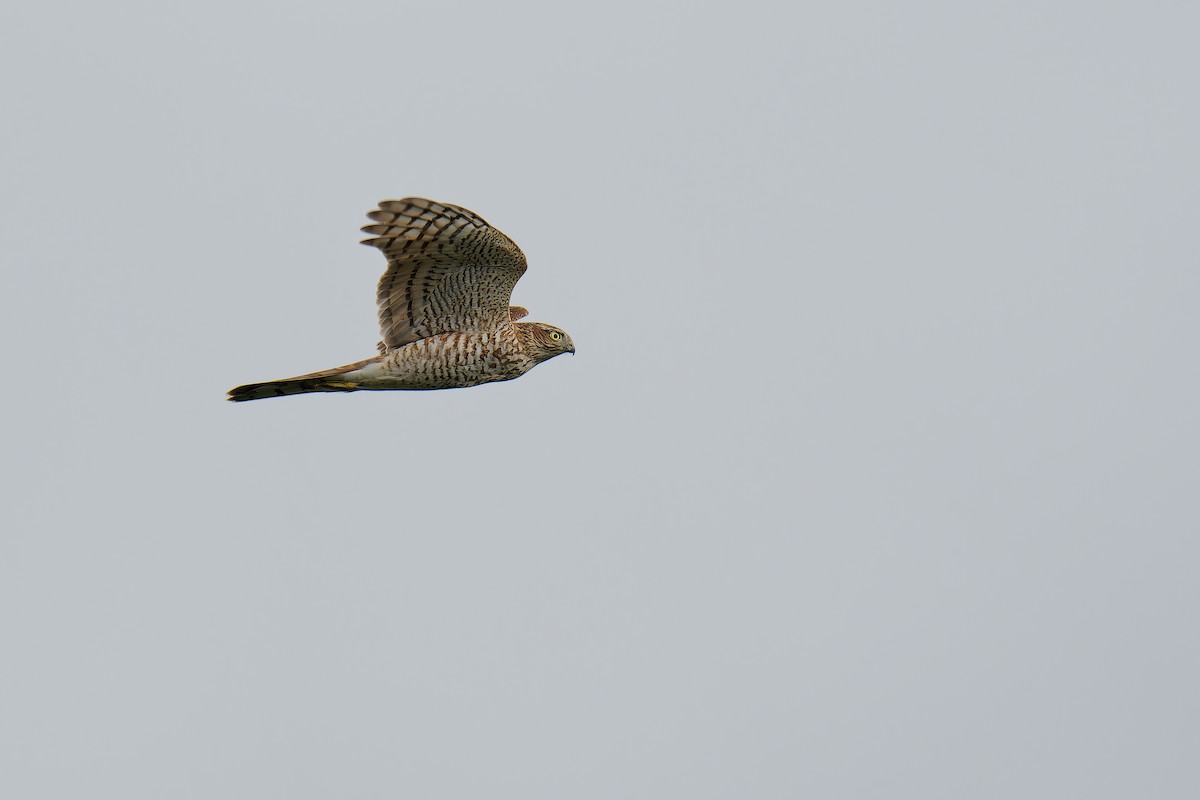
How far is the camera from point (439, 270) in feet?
53.1

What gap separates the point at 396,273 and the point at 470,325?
2.85 feet

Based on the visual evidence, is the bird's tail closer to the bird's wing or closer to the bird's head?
the bird's wing

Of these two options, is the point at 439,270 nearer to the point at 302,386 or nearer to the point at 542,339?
the point at 542,339

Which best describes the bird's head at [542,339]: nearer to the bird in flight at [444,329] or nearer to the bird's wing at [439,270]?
the bird in flight at [444,329]

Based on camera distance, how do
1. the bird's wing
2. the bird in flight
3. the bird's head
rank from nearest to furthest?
the bird's wing, the bird in flight, the bird's head

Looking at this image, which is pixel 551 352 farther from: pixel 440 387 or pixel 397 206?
pixel 397 206

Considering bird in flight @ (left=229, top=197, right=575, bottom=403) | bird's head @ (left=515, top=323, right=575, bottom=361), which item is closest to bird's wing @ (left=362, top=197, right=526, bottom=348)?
bird in flight @ (left=229, top=197, right=575, bottom=403)

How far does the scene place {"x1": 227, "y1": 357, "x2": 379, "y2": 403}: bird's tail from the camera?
633 inches

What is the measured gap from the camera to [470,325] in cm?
1661

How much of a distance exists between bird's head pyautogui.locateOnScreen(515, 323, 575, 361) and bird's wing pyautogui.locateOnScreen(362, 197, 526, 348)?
0.69 ft

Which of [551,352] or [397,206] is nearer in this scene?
[397,206]

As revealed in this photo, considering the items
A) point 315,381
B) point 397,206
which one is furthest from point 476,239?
point 315,381

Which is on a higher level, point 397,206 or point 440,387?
point 397,206

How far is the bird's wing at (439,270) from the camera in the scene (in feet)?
50.8
